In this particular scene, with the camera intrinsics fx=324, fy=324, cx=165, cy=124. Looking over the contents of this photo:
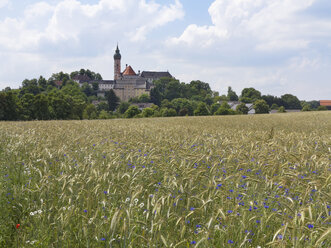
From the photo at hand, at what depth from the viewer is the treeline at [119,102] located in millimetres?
63800

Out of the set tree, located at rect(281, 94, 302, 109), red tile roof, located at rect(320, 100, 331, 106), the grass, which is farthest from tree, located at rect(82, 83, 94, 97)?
the grass

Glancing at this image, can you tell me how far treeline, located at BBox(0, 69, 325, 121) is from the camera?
63.8 meters

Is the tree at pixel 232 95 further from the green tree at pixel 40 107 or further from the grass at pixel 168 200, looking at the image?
the grass at pixel 168 200

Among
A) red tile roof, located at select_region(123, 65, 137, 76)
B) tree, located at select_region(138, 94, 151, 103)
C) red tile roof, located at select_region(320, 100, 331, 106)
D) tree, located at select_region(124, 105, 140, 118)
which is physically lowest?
tree, located at select_region(124, 105, 140, 118)

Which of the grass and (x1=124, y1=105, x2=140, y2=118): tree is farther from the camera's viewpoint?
(x1=124, y1=105, x2=140, y2=118): tree

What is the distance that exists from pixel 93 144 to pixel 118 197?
408cm

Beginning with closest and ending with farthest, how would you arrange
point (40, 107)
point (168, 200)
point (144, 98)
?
1. point (168, 200)
2. point (40, 107)
3. point (144, 98)

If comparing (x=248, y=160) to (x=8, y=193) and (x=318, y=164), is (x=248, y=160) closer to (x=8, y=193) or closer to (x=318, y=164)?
(x=318, y=164)

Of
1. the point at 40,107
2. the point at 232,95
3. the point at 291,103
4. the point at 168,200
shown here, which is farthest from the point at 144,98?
the point at 168,200

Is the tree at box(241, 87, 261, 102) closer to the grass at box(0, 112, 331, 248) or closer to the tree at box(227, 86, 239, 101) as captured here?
the tree at box(227, 86, 239, 101)

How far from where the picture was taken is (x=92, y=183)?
15.4ft

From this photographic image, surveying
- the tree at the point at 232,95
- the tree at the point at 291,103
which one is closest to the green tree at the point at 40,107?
the tree at the point at 291,103

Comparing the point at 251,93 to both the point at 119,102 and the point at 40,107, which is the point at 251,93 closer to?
the point at 119,102

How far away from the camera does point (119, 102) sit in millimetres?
164000
